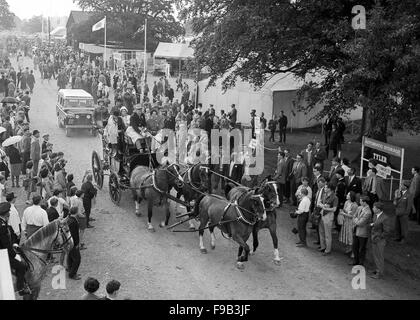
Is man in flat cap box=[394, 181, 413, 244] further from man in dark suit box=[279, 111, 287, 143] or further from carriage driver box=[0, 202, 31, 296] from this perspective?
man in dark suit box=[279, 111, 287, 143]

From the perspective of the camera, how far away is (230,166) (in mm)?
16766

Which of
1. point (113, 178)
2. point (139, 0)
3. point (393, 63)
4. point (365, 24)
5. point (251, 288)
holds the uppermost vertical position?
point (139, 0)

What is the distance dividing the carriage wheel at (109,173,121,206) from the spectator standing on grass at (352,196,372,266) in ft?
21.4

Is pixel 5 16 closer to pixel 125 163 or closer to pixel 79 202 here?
pixel 125 163

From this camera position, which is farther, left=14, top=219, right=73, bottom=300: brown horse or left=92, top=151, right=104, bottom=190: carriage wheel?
left=92, top=151, right=104, bottom=190: carriage wheel

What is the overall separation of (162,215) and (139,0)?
152ft

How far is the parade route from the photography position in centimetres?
1040

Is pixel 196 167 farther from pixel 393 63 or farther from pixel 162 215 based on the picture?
pixel 393 63

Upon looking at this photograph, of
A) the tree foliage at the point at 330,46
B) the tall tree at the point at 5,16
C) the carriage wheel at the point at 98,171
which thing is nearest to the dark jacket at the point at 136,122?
the carriage wheel at the point at 98,171

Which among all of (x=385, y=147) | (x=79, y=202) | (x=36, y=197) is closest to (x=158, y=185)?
(x=79, y=202)

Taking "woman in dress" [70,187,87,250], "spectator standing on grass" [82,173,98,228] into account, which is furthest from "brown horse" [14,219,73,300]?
"spectator standing on grass" [82,173,98,228]

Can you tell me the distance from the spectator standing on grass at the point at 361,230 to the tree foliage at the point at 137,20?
1824 inches

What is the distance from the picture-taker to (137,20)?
5656 cm

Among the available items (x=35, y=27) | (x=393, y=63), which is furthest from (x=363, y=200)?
(x=35, y=27)
